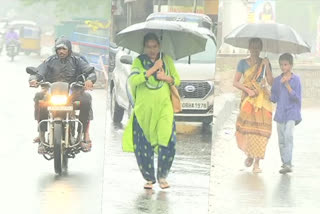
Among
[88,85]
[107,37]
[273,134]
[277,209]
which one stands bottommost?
[277,209]

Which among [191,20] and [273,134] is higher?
[191,20]

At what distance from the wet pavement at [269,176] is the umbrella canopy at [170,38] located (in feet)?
2.35

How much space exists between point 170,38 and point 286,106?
1112 mm

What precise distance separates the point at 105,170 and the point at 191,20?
47.0 inches

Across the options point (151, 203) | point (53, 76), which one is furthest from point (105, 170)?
point (53, 76)

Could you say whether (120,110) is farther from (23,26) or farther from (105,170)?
(23,26)

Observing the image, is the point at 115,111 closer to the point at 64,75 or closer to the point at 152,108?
the point at 152,108

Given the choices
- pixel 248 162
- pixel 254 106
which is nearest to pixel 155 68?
pixel 254 106

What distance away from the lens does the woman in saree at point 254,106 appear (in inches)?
238

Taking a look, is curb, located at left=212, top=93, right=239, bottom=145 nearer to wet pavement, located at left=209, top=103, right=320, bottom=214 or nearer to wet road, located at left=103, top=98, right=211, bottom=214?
wet pavement, located at left=209, top=103, right=320, bottom=214

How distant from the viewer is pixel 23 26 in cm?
611

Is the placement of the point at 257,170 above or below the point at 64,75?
below

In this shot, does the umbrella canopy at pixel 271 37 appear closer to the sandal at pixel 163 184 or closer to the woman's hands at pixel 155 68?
the woman's hands at pixel 155 68

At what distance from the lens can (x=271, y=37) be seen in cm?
597
